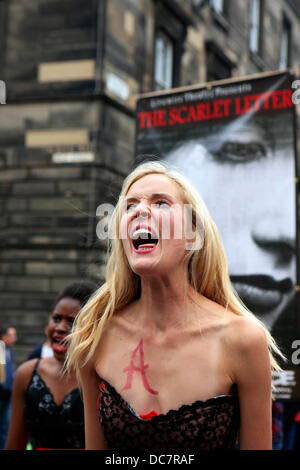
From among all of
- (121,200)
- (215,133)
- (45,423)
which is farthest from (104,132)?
(121,200)

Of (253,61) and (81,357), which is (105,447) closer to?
(81,357)

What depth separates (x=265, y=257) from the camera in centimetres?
416

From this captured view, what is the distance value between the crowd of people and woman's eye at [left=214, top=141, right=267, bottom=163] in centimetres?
224

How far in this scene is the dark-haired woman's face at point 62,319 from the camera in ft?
11.5

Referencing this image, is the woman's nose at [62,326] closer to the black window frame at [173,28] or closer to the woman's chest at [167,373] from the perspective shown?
the woman's chest at [167,373]

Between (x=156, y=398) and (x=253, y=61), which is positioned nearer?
(x=156, y=398)

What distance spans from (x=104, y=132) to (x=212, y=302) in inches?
395

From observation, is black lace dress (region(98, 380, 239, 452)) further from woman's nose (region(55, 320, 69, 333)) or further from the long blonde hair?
woman's nose (region(55, 320, 69, 333))

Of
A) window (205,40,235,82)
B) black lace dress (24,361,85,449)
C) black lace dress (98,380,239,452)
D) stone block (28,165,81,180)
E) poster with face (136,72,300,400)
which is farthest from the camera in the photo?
window (205,40,235,82)

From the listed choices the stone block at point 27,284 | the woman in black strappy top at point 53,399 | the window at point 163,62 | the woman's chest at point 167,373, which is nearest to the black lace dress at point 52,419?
the woman in black strappy top at point 53,399

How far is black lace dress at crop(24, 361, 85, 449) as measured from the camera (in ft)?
10.3

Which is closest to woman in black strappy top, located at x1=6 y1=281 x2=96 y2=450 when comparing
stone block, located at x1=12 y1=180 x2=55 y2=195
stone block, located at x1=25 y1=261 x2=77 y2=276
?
stone block, located at x1=25 y1=261 x2=77 y2=276

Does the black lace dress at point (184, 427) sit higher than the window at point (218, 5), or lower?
lower

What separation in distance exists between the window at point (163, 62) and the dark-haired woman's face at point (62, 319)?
36.1ft
